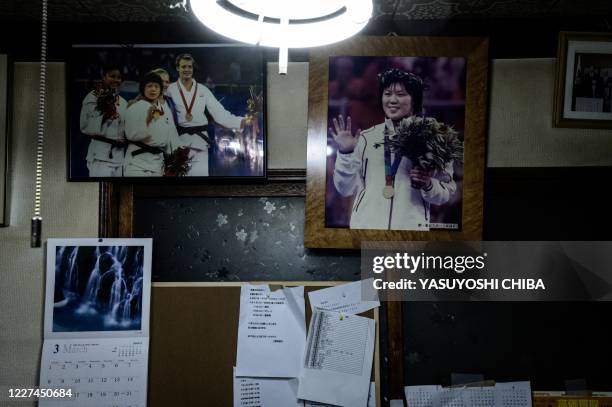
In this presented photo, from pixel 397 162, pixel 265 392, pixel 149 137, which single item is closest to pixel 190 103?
pixel 149 137

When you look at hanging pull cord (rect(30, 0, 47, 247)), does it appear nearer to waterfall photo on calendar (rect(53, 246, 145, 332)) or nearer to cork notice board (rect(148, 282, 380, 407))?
waterfall photo on calendar (rect(53, 246, 145, 332))

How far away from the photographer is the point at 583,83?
Answer: 5.82ft

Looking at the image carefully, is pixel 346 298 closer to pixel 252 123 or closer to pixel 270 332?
pixel 270 332

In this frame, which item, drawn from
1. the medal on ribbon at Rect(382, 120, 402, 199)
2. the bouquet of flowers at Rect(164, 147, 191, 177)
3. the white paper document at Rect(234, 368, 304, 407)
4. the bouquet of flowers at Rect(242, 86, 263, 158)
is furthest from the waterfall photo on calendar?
the medal on ribbon at Rect(382, 120, 402, 199)

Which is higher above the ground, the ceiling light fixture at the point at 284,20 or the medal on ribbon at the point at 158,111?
the ceiling light fixture at the point at 284,20

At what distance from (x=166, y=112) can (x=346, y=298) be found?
36.4 inches

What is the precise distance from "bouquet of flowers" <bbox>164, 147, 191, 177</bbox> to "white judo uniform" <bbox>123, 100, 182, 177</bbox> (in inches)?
0.6

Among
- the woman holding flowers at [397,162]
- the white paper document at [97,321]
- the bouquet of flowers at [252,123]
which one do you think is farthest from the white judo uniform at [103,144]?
the woman holding flowers at [397,162]

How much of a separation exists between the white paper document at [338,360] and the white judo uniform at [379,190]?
0.35 metres

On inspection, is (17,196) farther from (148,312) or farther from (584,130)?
(584,130)

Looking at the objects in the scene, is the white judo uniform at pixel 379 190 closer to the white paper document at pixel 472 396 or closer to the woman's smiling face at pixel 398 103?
the woman's smiling face at pixel 398 103

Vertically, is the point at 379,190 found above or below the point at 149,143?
below

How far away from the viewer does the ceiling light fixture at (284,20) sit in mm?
915

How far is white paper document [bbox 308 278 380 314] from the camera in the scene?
5.86 ft
